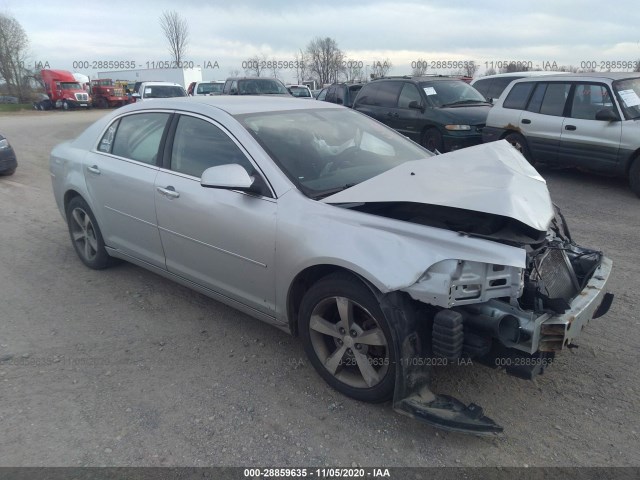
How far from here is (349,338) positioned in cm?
285

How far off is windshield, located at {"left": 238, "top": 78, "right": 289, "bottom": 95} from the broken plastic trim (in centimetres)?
1437

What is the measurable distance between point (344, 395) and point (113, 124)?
10.7ft

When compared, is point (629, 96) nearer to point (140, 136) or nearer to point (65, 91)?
point (140, 136)

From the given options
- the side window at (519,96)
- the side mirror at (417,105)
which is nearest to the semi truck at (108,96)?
the side mirror at (417,105)

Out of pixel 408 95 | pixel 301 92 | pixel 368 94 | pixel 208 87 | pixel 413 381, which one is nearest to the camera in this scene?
pixel 413 381

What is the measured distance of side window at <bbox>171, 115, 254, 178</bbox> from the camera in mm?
3426

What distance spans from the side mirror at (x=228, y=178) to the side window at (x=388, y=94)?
8407 millimetres

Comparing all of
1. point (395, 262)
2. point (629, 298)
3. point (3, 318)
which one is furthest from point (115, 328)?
point (629, 298)

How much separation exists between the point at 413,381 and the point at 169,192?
218 centimetres

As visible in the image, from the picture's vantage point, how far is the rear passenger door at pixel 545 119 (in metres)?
8.28

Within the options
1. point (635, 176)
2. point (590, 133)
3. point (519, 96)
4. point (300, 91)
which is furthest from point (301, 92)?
point (635, 176)

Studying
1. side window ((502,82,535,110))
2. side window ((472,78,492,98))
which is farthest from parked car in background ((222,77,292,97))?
side window ((502,82,535,110))

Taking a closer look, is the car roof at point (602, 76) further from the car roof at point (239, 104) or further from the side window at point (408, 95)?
the car roof at point (239, 104)

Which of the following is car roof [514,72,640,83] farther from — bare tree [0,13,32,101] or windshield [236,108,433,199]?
bare tree [0,13,32,101]
